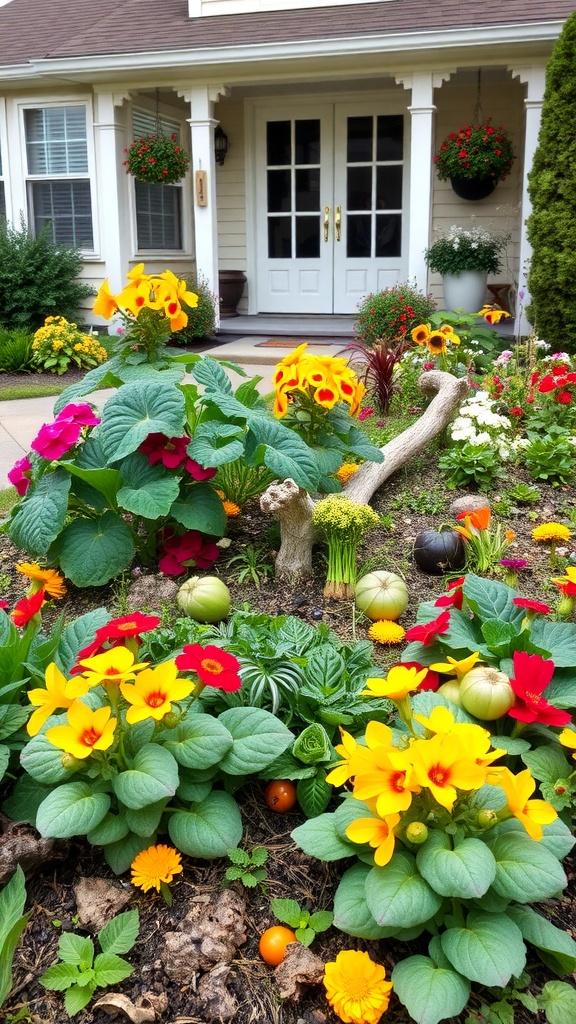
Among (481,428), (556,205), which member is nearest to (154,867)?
(481,428)

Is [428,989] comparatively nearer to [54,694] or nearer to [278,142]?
[54,694]

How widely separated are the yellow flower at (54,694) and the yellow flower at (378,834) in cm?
54

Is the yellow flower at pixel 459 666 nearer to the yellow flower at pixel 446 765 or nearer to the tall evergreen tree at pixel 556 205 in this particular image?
the yellow flower at pixel 446 765

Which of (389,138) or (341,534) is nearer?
(341,534)

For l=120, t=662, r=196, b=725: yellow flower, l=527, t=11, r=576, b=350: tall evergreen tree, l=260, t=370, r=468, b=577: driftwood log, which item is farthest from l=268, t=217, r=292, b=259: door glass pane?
l=120, t=662, r=196, b=725: yellow flower

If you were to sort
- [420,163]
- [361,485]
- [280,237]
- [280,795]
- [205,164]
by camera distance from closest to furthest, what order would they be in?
[280,795] → [361,485] → [420,163] → [205,164] → [280,237]

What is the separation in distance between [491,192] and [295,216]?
2387mm

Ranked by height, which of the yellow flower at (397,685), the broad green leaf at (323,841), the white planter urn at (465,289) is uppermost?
the white planter urn at (465,289)

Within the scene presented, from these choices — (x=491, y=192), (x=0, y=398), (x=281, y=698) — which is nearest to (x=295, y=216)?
(x=491, y=192)

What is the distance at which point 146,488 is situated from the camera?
2.63m

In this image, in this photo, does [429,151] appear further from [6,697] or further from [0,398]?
[6,697]

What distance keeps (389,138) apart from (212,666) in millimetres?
9555

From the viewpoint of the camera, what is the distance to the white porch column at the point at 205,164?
8930 mm

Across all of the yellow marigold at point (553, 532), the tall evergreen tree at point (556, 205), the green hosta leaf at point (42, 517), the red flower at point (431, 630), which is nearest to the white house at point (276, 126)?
the tall evergreen tree at point (556, 205)
